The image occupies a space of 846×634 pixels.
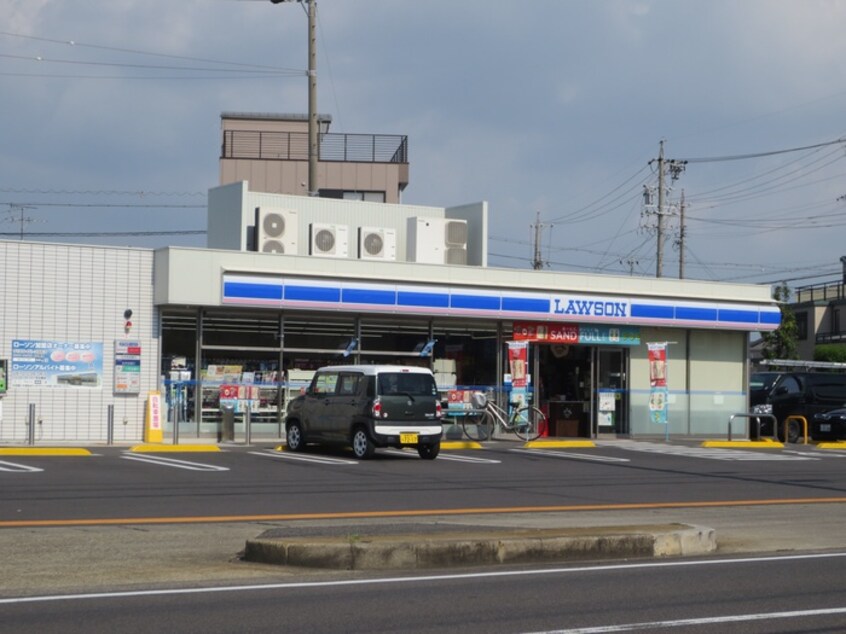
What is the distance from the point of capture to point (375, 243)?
33500 millimetres

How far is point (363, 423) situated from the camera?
24094mm

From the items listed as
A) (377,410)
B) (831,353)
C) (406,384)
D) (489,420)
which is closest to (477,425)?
(489,420)

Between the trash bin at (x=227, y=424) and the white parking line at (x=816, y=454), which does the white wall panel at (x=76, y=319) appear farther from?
the white parking line at (x=816, y=454)

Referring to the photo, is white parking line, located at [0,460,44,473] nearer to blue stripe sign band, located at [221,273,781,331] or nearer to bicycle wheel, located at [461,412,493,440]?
blue stripe sign band, located at [221,273,781,331]

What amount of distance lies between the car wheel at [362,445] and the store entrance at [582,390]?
10527 mm

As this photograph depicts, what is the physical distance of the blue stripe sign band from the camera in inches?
1150

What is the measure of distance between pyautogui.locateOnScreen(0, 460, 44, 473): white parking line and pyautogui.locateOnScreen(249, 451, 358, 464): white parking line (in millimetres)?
5154

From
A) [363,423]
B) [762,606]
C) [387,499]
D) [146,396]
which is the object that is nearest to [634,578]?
[762,606]

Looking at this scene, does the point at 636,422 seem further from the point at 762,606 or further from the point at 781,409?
the point at 762,606

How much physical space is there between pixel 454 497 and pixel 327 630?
9.73 metres

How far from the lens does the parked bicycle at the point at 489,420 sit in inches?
1233

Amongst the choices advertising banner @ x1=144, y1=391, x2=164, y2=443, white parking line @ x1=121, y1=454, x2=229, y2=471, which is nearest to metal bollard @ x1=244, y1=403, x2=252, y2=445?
advertising banner @ x1=144, y1=391, x2=164, y2=443

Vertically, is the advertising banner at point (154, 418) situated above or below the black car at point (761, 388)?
below

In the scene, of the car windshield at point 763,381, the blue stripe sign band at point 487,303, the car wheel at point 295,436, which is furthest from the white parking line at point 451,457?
the car windshield at point 763,381
